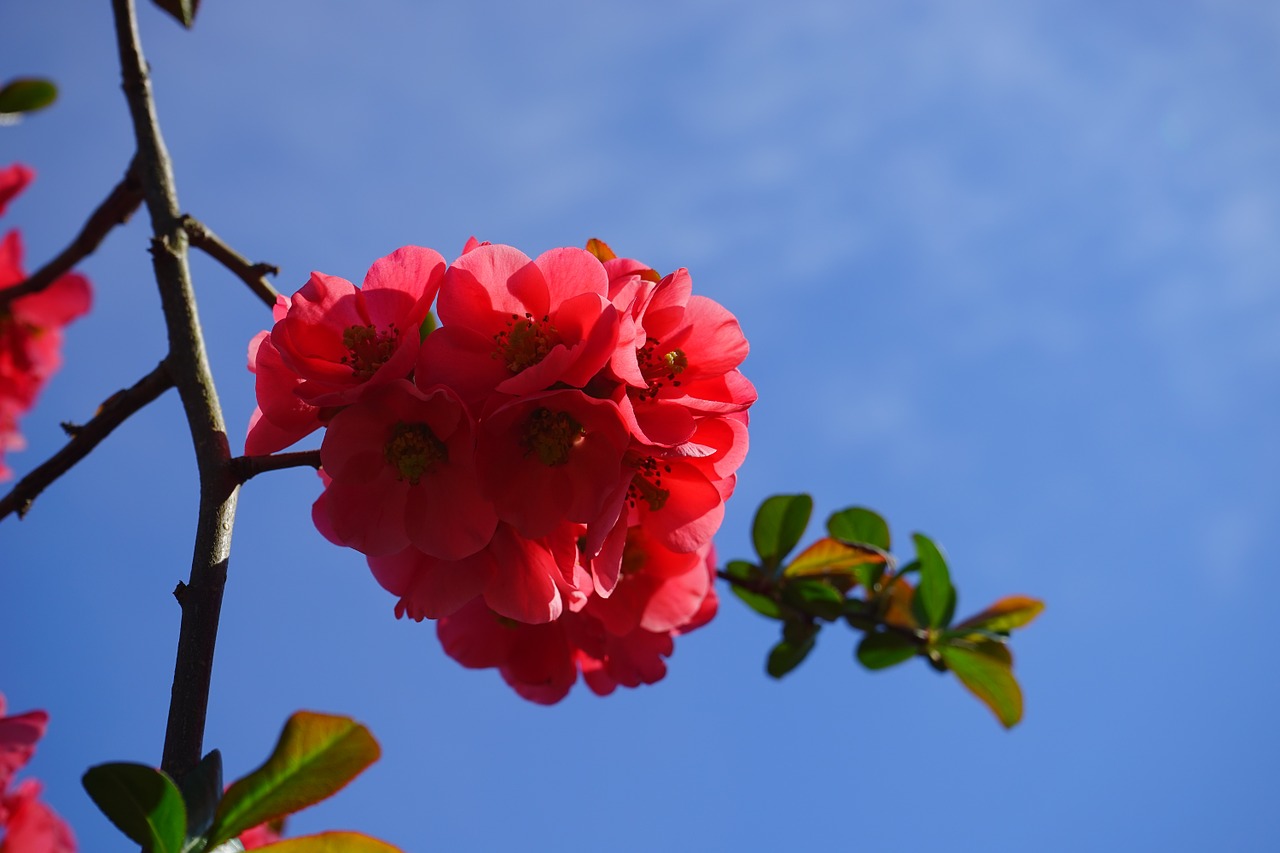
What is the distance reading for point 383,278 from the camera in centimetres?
102

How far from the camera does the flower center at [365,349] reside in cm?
101

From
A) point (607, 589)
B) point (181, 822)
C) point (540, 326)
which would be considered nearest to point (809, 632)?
point (607, 589)

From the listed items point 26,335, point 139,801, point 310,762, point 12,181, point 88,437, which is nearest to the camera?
point 139,801

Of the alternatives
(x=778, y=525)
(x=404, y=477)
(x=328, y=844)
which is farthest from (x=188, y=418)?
(x=778, y=525)

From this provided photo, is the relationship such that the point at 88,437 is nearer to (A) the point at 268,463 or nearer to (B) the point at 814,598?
(A) the point at 268,463

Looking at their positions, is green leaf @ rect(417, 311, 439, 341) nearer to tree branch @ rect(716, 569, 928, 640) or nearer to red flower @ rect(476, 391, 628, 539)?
red flower @ rect(476, 391, 628, 539)

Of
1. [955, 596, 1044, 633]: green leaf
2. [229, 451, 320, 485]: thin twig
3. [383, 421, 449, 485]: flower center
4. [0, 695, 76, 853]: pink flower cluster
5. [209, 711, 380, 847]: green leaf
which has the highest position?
[955, 596, 1044, 633]: green leaf

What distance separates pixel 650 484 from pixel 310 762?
17.1 inches

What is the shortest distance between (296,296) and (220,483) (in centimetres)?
20

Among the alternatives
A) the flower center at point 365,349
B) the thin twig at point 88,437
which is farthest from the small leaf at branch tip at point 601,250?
the thin twig at point 88,437

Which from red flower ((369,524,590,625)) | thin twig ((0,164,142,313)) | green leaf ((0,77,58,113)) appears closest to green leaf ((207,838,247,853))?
red flower ((369,524,590,625))

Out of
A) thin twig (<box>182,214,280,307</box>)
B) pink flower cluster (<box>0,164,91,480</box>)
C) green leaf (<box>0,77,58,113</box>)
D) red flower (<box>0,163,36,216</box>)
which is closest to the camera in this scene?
thin twig (<box>182,214,280,307</box>)

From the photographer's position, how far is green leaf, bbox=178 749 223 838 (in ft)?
2.56

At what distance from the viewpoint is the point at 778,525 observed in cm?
A: 167
